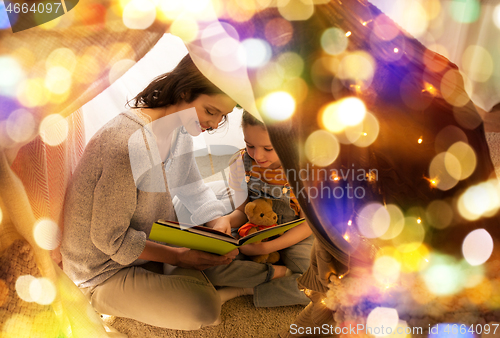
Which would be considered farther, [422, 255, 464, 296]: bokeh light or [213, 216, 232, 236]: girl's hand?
[213, 216, 232, 236]: girl's hand

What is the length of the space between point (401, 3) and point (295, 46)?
0.65 metres

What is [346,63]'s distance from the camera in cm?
38

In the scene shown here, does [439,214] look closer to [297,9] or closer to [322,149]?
[322,149]

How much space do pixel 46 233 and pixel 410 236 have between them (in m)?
0.60

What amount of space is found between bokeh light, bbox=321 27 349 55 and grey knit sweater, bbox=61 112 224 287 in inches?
18.9

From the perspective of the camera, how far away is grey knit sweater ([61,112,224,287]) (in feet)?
2.11

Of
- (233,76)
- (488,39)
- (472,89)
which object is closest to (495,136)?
(472,89)

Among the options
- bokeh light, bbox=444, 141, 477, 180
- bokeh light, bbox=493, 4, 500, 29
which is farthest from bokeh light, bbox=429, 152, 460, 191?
bokeh light, bbox=493, 4, 500, 29

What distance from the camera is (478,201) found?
1.32 ft

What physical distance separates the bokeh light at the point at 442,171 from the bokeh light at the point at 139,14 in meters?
0.42

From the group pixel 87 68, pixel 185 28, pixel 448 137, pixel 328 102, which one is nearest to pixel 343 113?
pixel 328 102

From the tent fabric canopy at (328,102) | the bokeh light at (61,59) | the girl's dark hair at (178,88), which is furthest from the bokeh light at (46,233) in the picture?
the girl's dark hair at (178,88)

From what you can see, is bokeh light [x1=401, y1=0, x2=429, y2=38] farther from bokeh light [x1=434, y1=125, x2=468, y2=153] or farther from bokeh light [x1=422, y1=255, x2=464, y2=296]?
bokeh light [x1=422, y1=255, x2=464, y2=296]

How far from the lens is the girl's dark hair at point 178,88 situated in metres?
0.71
